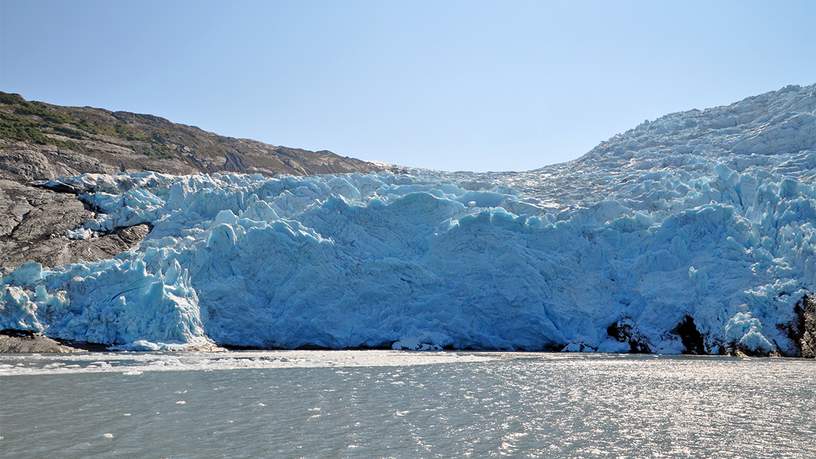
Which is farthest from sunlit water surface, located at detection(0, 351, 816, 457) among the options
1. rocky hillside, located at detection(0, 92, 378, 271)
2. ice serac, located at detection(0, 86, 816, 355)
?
rocky hillside, located at detection(0, 92, 378, 271)

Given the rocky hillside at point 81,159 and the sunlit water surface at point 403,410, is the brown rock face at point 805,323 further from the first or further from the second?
the rocky hillside at point 81,159

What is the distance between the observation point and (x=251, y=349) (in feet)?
94.7

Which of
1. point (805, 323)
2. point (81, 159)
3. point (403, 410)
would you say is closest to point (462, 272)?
point (805, 323)

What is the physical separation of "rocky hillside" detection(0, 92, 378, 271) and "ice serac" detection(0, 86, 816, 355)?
192 centimetres

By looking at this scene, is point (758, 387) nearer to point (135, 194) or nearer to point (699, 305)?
point (699, 305)

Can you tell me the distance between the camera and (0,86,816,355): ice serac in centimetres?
2747

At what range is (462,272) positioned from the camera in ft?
101

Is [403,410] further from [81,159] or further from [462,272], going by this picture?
[81,159]

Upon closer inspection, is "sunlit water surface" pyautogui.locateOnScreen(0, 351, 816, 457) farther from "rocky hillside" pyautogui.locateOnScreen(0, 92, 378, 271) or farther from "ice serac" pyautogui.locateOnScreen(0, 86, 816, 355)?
"rocky hillside" pyautogui.locateOnScreen(0, 92, 378, 271)

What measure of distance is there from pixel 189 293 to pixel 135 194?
1135 centimetres

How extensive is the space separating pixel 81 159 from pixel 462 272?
30.8 meters

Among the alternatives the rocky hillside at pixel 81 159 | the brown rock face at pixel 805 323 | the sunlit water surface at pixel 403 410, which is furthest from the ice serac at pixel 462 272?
the sunlit water surface at pixel 403 410

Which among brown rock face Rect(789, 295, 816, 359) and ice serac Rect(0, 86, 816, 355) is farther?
ice serac Rect(0, 86, 816, 355)

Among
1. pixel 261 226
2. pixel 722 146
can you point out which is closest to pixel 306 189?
pixel 261 226
